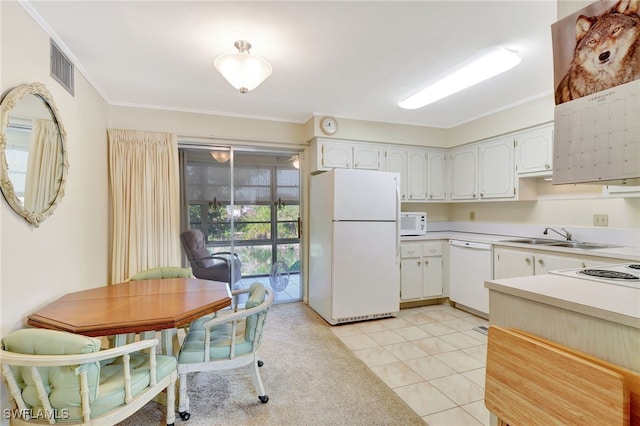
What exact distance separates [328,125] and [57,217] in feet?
9.47

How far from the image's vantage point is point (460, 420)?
1883mm

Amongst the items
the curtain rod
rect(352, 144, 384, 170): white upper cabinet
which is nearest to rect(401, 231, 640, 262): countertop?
rect(352, 144, 384, 170): white upper cabinet

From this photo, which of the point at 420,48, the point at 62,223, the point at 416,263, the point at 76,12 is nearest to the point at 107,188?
the point at 62,223

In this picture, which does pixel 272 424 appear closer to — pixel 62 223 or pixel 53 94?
pixel 62 223

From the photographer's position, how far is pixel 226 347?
1.95 metres

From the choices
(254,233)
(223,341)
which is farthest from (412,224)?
(223,341)

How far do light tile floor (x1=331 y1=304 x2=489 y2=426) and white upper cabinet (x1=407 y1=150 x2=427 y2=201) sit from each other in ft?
5.29

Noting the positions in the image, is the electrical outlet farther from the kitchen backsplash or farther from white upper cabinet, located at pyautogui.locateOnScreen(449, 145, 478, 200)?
white upper cabinet, located at pyautogui.locateOnScreen(449, 145, 478, 200)

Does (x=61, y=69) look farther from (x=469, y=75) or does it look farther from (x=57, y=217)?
(x=469, y=75)

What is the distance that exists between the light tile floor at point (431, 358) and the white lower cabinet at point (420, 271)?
0.23 meters

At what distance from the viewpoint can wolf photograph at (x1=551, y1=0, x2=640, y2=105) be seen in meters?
1.15

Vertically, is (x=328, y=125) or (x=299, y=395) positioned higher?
(x=328, y=125)

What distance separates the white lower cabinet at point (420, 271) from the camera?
12.8ft

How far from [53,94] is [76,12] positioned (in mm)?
578
